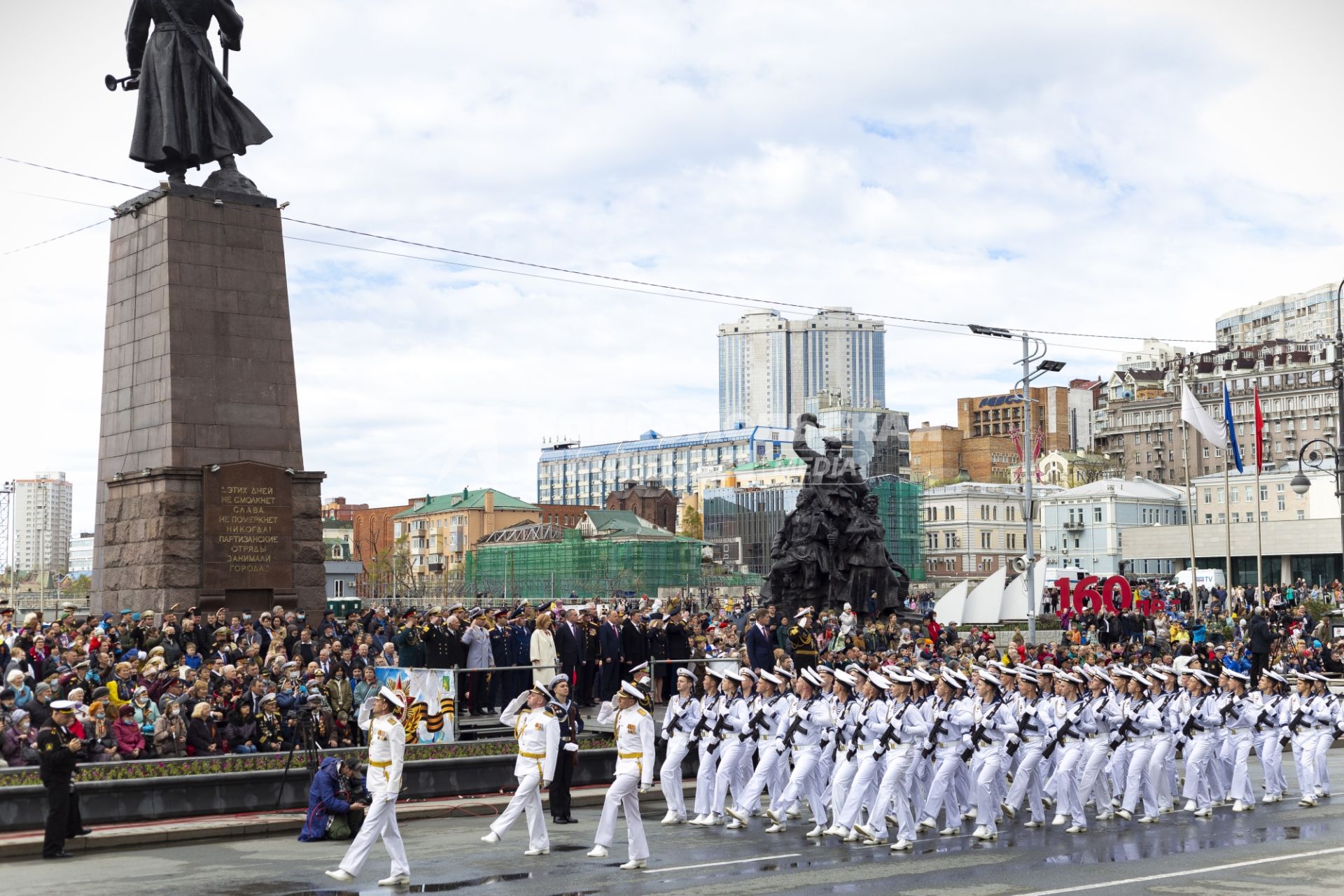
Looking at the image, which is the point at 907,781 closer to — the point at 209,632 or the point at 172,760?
the point at 172,760

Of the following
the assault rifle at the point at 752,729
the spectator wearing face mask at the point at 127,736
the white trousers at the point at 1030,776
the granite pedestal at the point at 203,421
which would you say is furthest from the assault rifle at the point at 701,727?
the granite pedestal at the point at 203,421

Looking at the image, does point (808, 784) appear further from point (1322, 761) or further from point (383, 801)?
point (1322, 761)

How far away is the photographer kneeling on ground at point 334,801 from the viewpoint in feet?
51.9

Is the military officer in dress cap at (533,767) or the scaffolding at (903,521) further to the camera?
the scaffolding at (903,521)

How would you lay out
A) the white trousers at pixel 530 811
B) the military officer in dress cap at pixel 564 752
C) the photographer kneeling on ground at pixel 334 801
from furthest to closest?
the military officer in dress cap at pixel 564 752, the photographer kneeling on ground at pixel 334 801, the white trousers at pixel 530 811

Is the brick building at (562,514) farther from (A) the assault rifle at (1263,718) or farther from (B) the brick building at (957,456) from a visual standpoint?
(A) the assault rifle at (1263,718)

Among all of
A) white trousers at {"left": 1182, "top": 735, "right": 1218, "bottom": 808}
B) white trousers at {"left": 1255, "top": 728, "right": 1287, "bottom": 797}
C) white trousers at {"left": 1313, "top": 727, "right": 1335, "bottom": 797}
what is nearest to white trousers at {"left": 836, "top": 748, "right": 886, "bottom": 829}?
white trousers at {"left": 1182, "top": 735, "right": 1218, "bottom": 808}

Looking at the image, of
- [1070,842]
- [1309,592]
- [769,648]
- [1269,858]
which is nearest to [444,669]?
[769,648]

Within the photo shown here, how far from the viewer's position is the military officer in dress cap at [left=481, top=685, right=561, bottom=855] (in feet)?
49.0

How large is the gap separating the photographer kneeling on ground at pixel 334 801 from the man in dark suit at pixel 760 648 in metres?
8.36

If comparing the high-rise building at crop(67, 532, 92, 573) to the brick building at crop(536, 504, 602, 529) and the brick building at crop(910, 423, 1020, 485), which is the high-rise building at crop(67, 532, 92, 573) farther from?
the brick building at crop(910, 423, 1020, 485)

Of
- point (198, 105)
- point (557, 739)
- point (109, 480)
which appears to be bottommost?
point (557, 739)

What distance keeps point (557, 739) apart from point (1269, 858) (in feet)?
22.4

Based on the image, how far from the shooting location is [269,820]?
16875 mm
